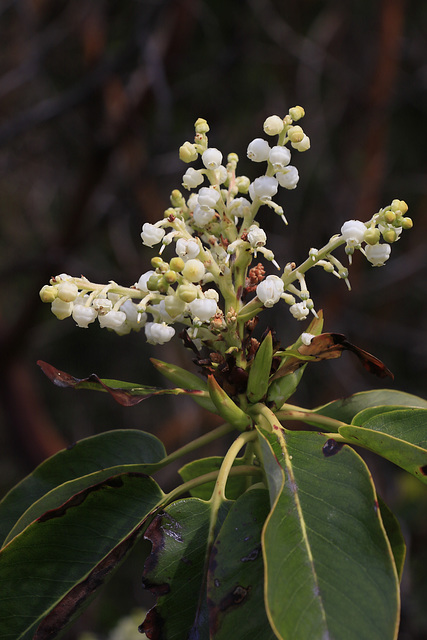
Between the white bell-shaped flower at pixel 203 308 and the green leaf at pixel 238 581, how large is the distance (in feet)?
0.84

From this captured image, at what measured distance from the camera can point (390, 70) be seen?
132 inches

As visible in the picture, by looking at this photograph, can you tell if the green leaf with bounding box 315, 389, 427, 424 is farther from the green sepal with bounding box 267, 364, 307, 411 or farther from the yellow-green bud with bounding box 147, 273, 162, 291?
the yellow-green bud with bounding box 147, 273, 162, 291

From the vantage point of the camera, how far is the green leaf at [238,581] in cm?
70

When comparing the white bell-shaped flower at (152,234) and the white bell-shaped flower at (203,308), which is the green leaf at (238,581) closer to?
the white bell-shaped flower at (203,308)

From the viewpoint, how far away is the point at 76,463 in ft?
3.47

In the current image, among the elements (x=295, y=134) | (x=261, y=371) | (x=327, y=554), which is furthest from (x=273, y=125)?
(x=327, y=554)

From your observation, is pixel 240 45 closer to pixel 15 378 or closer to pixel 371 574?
pixel 15 378

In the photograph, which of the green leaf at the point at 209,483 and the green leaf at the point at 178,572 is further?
the green leaf at the point at 209,483

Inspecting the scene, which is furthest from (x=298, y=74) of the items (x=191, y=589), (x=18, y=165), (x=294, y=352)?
(x=191, y=589)

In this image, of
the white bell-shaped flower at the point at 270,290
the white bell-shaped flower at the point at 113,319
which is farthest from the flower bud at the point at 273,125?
the white bell-shaped flower at the point at 113,319

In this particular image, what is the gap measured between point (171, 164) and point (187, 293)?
2.65m

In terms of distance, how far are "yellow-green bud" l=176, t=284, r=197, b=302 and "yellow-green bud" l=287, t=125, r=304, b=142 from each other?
28cm

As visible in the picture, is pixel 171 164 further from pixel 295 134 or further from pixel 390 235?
pixel 390 235

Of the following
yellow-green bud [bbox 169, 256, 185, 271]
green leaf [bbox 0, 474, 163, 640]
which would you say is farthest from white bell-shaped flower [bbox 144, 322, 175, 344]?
green leaf [bbox 0, 474, 163, 640]
